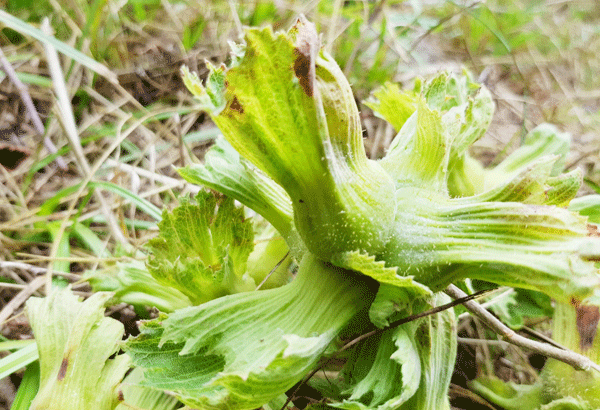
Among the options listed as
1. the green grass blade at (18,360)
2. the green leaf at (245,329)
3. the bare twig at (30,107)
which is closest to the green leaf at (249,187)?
the green leaf at (245,329)

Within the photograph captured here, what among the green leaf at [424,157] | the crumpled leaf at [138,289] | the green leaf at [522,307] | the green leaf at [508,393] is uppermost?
the green leaf at [424,157]

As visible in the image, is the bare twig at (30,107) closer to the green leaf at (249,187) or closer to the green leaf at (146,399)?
the green leaf at (249,187)

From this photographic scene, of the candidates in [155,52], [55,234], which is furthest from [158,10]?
[55,234]

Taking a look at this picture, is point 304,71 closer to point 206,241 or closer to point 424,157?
point 424,157

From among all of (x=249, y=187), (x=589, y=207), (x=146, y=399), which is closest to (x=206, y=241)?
(x=249, y=187)

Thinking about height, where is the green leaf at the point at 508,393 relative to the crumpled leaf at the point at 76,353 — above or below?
below
